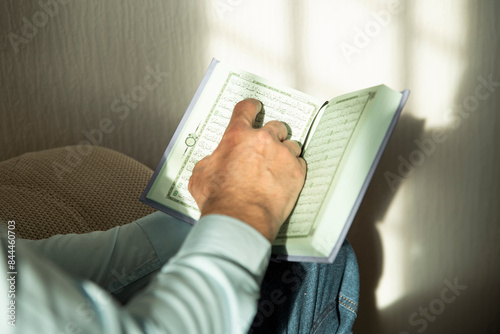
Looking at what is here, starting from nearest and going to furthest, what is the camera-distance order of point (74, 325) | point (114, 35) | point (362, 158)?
point (74, 325) < point (362, 158) < point (114, 35)

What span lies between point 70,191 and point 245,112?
403 mm

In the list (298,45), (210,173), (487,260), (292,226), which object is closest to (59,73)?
(298,45)

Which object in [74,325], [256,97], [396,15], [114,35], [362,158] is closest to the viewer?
[74,325]

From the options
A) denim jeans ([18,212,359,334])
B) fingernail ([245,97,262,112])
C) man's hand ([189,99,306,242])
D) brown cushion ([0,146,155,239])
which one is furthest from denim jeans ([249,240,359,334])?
brown cushion ([0,146,155,239])

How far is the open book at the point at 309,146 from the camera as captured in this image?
23.0 inches

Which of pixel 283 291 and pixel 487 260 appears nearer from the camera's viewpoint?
pixel 283 291

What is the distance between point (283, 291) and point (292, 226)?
118 mm

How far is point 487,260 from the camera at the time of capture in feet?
3.77

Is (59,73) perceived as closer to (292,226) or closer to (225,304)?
(292,226)

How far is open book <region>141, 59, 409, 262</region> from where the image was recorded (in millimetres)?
583

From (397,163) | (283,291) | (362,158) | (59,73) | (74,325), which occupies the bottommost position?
(74,325)

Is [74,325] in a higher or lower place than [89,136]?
lower

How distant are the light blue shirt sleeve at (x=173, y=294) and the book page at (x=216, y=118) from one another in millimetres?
236

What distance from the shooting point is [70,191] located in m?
0.89
